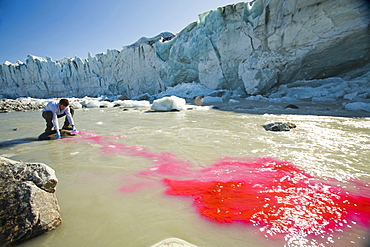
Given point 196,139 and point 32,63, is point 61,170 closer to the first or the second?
point 196,139

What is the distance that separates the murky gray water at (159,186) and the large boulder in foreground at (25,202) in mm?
67

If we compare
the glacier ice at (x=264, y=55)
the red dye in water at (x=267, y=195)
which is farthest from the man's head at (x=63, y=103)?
the glacier ice at (x=264, y=55)

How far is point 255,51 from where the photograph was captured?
38.7ft

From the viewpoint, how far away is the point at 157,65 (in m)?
18.2

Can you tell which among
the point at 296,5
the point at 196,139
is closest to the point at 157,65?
the point at 296,5

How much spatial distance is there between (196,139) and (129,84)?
19994 mm

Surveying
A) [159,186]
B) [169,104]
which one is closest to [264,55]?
[169,104]

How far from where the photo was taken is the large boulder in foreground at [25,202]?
891 mm

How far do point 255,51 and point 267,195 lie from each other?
12.3 m

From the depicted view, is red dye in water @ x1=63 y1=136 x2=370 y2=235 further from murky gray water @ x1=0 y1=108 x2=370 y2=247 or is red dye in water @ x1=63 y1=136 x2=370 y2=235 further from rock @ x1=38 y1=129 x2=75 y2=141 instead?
rock @ x1=38 y1=129 x2=75 y2=141

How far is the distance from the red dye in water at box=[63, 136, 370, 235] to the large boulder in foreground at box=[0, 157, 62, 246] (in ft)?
1.68

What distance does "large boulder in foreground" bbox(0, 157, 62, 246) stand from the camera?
891mm

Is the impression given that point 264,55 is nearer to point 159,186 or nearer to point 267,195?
point 267,195

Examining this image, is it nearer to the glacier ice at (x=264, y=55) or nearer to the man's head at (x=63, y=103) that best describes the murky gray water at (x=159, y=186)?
the man's head at (x=63, y=103)
